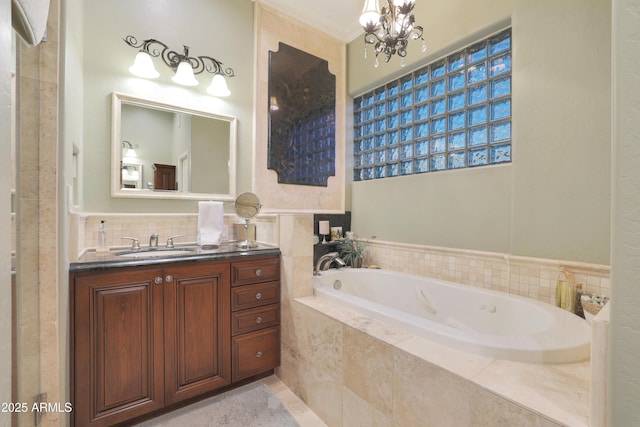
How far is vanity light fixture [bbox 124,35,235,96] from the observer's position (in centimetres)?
212

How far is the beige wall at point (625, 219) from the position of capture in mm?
585

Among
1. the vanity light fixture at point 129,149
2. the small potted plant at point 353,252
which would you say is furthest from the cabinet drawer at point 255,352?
the vanity light fixture at point 129,149

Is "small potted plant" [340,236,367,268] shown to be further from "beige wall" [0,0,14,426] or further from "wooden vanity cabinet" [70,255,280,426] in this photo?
"beige wall" [0,0,14,426]

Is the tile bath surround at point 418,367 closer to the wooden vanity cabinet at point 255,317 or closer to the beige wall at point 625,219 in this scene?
the wooden vanity cabinet at point 255,317

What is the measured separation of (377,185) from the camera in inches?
117

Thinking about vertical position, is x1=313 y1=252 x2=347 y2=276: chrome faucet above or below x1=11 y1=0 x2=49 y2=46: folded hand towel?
below

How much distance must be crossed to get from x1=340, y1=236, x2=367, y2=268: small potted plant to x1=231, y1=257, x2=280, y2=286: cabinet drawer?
3.47ft

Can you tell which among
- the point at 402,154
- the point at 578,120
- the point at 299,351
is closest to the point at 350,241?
the point at 402,154

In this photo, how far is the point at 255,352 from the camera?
196 centimetres

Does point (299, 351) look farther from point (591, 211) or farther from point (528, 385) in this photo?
point (591, 211)

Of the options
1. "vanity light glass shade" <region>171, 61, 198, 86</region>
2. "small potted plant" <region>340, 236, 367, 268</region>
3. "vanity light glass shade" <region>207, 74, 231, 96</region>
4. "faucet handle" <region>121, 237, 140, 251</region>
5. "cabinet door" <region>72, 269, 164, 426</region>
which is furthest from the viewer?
"small potted plant" <region>340, 236, 367, 268</region>

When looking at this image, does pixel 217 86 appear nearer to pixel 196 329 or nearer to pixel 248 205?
pixel 248 205

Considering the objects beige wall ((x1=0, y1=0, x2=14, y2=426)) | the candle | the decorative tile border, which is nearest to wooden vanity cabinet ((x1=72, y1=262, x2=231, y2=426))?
beige wall ((x1=0, y1=0, x2=14, y2=426))

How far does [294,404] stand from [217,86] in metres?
2.46
